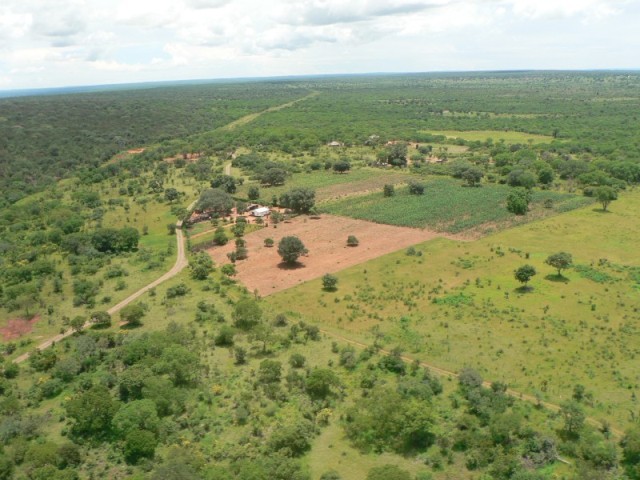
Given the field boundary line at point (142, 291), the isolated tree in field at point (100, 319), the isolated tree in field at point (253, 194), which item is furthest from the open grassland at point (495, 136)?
the isolated tree in field at point (100, 319)

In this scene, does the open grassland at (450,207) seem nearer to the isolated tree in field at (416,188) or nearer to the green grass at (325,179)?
→ the isolated tree in field at (416,188)

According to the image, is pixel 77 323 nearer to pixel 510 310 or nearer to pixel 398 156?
pixel 510 310

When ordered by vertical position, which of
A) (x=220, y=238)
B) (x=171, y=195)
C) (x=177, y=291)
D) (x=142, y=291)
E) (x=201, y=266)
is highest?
(x=171, y=195)

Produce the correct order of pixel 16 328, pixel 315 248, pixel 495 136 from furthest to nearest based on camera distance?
pixel 495 136 < pixel 315 248 < pixel 16 328

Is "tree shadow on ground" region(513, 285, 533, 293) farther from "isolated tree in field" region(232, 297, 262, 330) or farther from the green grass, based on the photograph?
the green grass

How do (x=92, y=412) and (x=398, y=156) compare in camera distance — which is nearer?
(x=92, y=412)

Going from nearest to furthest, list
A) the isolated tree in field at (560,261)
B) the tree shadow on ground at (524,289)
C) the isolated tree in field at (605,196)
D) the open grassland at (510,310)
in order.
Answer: the open grassland at (510,310)
the tree shadow on ground at (524,289)
the isolated tree in field at (560,261)
the isolated tree in field at (605,196)

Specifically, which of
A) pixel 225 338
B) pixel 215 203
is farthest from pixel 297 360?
pixel 215 203

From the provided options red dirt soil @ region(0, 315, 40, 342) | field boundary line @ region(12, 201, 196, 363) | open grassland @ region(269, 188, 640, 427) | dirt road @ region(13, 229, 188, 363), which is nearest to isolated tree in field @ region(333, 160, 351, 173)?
Answer: field boundary line @ region(12, 201, 196, 363)
